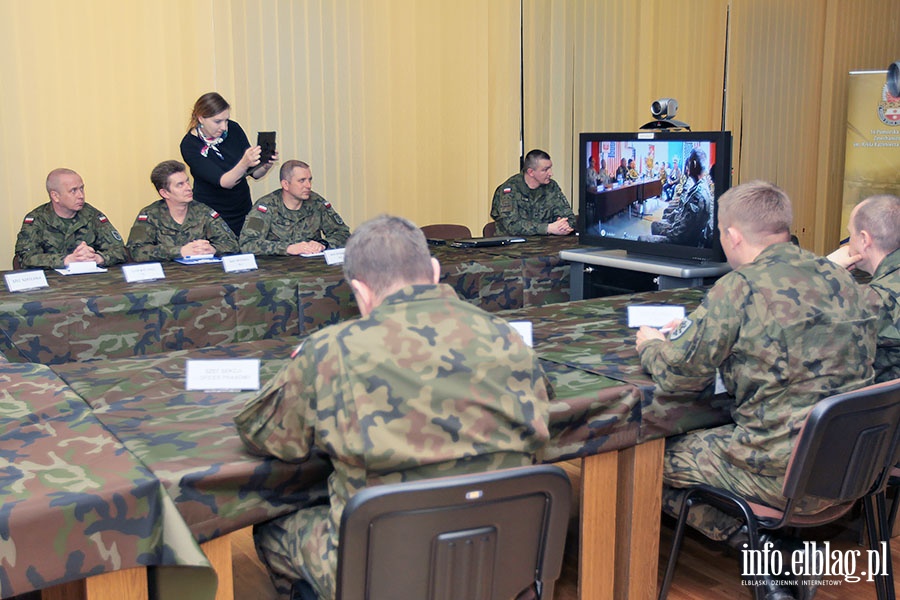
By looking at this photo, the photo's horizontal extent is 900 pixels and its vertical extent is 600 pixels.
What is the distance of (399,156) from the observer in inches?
255

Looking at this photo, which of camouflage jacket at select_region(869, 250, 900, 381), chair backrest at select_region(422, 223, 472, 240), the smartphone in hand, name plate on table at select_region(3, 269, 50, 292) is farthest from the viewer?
chair backrest at select_region(422, 223, 472, 240)

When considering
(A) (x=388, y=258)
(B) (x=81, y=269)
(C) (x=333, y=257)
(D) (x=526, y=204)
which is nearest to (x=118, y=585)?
(A) (x=388, y=258)

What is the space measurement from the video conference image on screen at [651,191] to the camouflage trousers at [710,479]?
166 cm

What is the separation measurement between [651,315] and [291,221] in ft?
8.57

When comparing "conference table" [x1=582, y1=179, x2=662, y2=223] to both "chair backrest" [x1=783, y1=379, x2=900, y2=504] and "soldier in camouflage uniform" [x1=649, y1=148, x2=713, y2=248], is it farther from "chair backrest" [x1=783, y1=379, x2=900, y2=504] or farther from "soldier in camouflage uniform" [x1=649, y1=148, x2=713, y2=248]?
"chair backrest" [x1=783, y1=379, x2=900, y2=504]

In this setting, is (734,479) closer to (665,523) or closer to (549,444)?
(549,444)

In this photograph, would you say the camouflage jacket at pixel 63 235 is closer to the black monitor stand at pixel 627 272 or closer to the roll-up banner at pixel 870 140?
the black monitor stand at pixel 627 272

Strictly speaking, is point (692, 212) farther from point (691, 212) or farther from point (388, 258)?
point (388, 258)

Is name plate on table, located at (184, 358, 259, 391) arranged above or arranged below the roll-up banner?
below

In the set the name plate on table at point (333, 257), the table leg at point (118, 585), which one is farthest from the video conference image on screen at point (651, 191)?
the table leg at point (118, 585)

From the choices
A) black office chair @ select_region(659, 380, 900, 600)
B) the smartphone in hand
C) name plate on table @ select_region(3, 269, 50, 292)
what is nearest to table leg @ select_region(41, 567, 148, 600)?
black office chair @ select_region(659, 380, 900, 600)

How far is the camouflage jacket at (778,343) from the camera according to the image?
196cm

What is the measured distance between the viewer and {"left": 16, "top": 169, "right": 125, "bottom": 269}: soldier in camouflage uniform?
4.23m

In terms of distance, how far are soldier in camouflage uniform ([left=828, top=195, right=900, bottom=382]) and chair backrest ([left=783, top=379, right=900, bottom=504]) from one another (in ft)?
1.52
